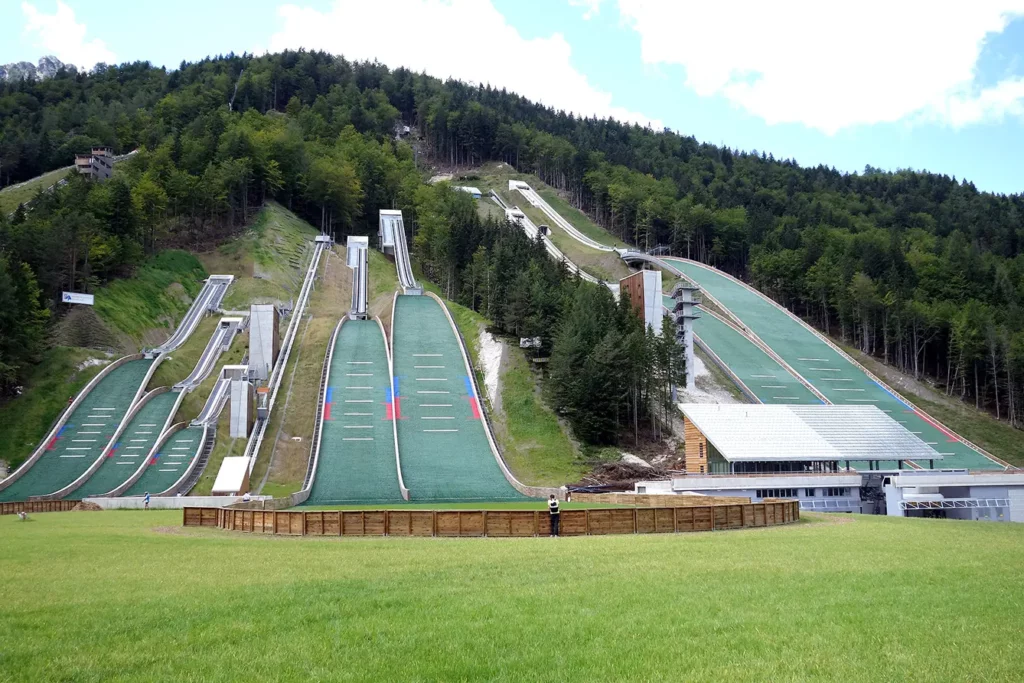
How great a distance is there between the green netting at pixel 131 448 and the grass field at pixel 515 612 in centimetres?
2030

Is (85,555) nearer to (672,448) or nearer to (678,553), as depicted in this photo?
(678,553)

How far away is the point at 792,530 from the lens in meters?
20.7

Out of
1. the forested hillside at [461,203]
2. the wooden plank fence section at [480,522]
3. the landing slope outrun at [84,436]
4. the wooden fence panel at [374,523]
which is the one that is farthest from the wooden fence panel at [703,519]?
the landing slope outrun at [84,436]

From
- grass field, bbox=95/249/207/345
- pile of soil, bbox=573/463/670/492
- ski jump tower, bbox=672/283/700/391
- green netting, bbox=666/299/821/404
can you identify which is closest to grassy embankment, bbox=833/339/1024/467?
green netting, bbox=666/299/821/404

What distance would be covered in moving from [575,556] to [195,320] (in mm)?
50700

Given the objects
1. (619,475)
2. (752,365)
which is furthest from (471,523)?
(752,365)

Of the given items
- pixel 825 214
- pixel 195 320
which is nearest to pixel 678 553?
pixel 195 320

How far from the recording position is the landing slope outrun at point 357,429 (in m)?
35.8

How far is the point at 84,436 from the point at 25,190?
2090 inches

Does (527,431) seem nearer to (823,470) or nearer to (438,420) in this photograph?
(438,420)

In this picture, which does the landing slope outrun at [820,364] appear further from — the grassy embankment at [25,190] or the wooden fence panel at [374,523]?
the grassy embankment at [25,190]

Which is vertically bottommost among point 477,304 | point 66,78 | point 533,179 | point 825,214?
point 477,304

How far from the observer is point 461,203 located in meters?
78.5

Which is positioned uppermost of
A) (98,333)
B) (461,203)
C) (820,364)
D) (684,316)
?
(461,203)
